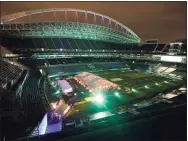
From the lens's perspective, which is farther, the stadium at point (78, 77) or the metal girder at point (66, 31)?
the metal girder at point (66, 31)

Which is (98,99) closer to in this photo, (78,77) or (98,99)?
(98,99)

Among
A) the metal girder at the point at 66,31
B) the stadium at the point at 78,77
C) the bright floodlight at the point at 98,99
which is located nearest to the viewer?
the stadium at the point at 78,77

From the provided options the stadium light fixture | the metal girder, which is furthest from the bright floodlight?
the metal girder

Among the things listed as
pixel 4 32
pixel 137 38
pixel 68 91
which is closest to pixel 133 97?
pixel 68 91

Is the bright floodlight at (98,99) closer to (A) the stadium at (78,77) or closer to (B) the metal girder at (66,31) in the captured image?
(A) the stadium at (78,77)

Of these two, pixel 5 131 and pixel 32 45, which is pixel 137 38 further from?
pixel 5 131

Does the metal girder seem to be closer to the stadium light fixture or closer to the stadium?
the stadium

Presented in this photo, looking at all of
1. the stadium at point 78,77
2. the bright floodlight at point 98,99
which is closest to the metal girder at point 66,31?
the stadium at point 78,77
